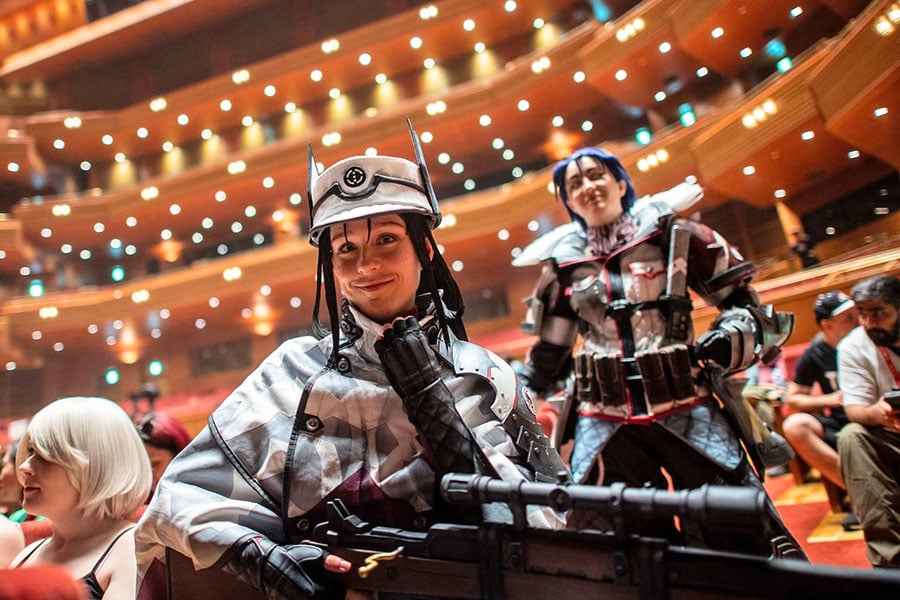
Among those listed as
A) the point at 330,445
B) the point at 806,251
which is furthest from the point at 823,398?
the point at 806,251

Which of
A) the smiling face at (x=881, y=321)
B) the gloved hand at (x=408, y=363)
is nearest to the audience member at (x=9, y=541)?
the gloved hand at (x=408, y=363)

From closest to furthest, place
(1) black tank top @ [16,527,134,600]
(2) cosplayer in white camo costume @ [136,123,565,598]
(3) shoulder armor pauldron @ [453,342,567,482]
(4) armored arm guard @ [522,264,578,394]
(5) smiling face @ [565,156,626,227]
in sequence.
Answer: (2) cosplayer in white camo costume @ [136,123,565,598] → (3) shoulder armor pauldron @ [453,342,567,482] → (1) black tank top @ [16,527,134,600] → (5) smiling face @ [565,156,626,227] → (4) armored arm guard @ [522,264,578,394]

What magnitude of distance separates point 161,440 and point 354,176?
1.94 metres

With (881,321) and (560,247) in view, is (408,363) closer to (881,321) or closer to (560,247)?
(560,247)

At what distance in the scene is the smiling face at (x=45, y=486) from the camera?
173 centimetres

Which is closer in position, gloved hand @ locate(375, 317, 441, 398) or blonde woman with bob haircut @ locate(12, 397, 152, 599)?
gloved hand @ locate(375, 317, 441, 398)

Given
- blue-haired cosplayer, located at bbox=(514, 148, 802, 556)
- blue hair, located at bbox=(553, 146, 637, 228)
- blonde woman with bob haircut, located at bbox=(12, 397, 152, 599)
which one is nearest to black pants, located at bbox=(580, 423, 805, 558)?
blue-haired cosplayer, located at bbox=(514, 148, 802, 556)

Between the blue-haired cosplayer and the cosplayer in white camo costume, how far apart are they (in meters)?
0.78

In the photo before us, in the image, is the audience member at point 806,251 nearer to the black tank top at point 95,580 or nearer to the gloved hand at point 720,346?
the gloved hand at point 720,346

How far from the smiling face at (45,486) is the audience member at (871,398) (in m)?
3.07

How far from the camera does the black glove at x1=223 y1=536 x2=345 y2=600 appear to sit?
1.06 metres

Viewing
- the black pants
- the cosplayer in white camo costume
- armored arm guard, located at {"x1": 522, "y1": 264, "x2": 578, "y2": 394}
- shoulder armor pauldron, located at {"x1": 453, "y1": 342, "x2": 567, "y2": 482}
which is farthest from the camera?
armored arm guard, located at {"x1": 522, "y1": 264, "x2": 578, "y2": 394}

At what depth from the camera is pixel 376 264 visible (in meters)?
1.44

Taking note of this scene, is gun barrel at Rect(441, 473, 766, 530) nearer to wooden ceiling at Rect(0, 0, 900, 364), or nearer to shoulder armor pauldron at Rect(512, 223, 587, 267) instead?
shoulder armor pauldron at Rect(512, 223, 587, 267)
